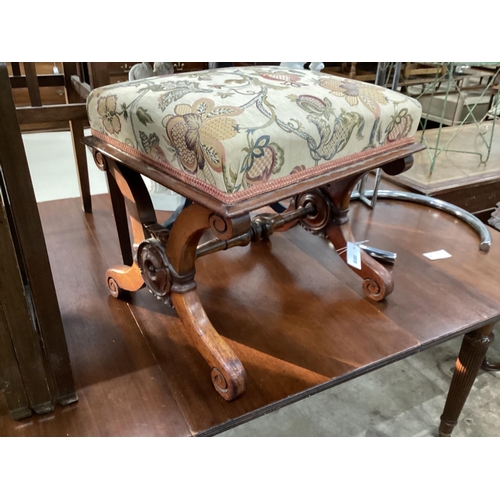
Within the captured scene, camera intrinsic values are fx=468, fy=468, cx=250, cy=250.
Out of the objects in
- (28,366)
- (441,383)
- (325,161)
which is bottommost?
(441,383)

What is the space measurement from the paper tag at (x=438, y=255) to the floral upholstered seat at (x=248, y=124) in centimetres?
40

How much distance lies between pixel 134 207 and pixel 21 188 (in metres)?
0.25

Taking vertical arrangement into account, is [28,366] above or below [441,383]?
above

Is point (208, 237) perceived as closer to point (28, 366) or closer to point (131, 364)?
point (131, 364)

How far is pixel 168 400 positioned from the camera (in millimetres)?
673

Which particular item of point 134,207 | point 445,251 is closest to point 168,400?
point 134,207

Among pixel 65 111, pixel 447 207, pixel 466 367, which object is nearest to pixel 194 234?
pixel 65 111

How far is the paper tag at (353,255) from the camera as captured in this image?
884mm

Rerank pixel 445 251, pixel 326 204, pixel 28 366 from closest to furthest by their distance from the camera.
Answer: pixel 28 366 → pixel 326 204 → pixel 445 251

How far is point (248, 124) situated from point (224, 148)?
0.05 m

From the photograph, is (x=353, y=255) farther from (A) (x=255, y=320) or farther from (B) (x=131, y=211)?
(B) (x=131, y=211)

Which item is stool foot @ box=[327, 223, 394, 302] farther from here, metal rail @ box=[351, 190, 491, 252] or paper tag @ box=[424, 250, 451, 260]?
metal rail @ box=[351, 190, 491, 252]

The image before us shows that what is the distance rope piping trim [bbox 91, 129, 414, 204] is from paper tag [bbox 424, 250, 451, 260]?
40 cm

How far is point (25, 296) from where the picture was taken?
566mm
